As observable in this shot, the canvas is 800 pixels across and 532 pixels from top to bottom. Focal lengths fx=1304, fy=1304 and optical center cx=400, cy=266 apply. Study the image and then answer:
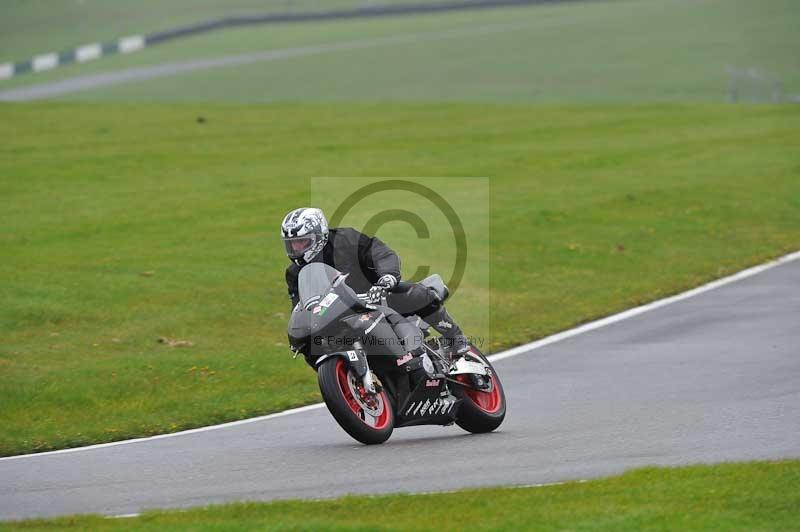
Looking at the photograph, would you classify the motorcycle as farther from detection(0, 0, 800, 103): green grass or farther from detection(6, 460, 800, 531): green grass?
detection(0, 0, 800, 103): green grass

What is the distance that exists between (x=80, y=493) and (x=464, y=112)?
29714 mm

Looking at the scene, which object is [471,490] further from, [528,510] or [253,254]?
[253,254]

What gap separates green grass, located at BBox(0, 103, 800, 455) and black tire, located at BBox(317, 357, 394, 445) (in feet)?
8.42

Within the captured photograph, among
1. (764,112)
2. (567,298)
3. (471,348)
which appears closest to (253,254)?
(567,298)

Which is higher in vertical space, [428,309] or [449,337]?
[428,309]

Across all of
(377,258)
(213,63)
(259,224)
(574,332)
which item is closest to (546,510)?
(377,258)

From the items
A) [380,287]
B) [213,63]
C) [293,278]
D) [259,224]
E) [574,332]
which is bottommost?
[213,63]

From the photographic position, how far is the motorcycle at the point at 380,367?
9.59m

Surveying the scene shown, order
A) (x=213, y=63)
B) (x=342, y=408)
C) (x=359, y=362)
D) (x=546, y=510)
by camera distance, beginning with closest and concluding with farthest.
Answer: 1. (x=546, y=510)
2. (x=342, y=408)
3. (x=359, y=362)
4. (x=213, y=63)

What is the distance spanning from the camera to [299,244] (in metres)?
9.80

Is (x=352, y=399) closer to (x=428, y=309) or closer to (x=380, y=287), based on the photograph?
(x=380, y=287)

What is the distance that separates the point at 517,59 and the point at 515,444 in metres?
39.7

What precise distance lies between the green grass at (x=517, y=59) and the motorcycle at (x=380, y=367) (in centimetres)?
3081

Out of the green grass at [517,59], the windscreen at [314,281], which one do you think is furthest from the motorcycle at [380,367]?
the green grass at [517,59]
